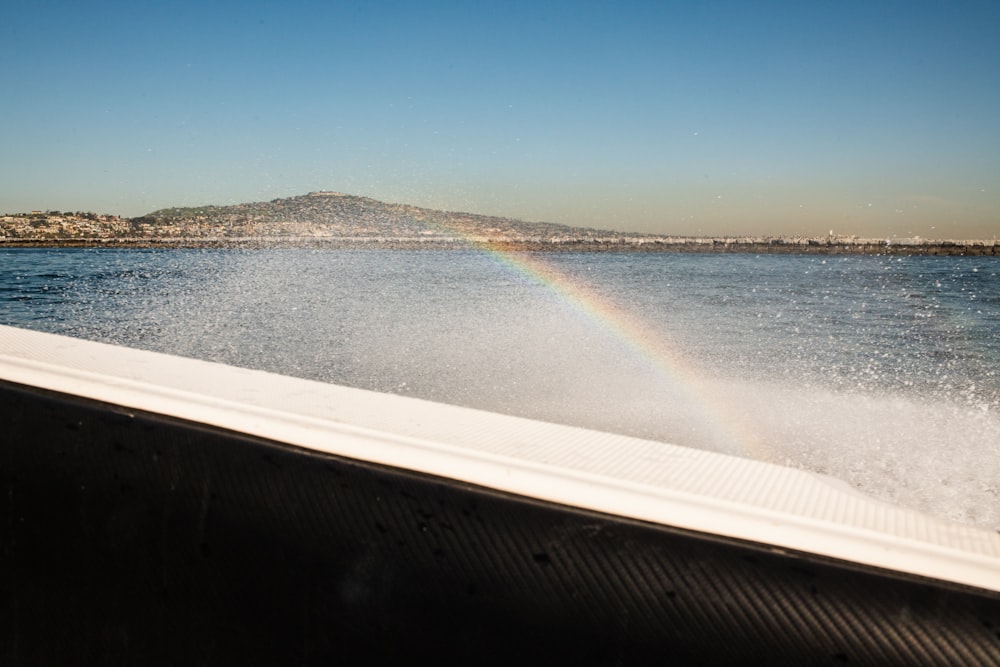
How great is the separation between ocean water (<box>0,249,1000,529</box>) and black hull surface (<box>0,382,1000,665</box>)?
2.02 metres

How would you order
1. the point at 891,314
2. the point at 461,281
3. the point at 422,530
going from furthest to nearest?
the point at 461,281, the point at 891,314, the point at 422,530

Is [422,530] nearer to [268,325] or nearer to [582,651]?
[582,651]

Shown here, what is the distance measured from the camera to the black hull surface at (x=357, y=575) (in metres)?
0.53

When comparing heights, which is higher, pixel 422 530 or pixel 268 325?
pixel 422 530

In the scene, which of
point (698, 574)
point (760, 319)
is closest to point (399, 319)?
point (760, 319)

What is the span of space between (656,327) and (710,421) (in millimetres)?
3499

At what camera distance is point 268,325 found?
6.01 metres

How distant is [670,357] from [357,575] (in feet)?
14.6

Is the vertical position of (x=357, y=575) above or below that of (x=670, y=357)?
above

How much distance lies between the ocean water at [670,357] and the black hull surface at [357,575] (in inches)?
79.6

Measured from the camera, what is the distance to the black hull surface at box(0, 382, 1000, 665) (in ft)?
1.73

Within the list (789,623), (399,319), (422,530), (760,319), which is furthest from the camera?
(760,319)

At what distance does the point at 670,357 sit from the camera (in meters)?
4.93

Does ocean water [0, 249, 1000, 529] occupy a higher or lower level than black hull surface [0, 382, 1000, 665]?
lower
